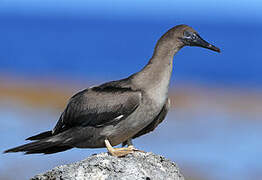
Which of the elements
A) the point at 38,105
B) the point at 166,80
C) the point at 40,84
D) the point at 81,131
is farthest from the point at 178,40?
the point at 40,84

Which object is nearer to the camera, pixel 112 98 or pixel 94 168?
pixel 94 168

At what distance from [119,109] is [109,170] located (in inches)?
58.9

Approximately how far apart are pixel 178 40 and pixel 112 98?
1408 mm

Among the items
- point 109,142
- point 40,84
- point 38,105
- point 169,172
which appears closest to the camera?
point 169,172

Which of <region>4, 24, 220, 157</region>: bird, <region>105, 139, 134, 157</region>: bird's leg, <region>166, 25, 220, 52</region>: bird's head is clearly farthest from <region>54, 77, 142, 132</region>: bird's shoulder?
<region>166, 25, 220, 52</region>: bird's head

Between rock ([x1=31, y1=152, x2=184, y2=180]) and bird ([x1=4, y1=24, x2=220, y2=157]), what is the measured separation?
48 cm

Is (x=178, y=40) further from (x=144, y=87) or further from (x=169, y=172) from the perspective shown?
(x=169, y=172)

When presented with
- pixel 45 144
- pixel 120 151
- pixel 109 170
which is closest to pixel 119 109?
pixel 120 151

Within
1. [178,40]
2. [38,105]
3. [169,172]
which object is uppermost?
[38,105]

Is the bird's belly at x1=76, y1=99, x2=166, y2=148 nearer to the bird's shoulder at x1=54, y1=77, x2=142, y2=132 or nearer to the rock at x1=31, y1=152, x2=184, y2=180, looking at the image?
the bird's shoulder at x1=54, y1=77, x2=142, y2=132

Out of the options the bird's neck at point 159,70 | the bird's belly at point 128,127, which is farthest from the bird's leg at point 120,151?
the bird's neck at point 159,70

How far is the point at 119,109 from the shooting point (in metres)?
10.1

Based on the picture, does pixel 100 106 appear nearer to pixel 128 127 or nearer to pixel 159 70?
pixel 128 127

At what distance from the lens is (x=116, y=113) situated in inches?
A: 397
